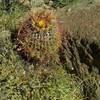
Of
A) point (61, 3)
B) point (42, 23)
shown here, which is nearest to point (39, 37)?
point (42, 23)

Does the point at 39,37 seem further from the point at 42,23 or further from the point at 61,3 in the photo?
the point at 61,3

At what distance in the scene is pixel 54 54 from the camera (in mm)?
5523

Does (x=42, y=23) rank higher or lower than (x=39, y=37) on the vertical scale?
higher

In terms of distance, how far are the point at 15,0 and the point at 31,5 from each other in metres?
0.28

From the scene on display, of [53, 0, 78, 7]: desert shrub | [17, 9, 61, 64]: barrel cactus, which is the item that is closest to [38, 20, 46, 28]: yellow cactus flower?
[17, 9, 61, 64]: barrel cactus

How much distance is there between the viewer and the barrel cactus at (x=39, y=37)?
17.3 feet

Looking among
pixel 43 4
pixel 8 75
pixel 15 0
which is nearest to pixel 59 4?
pixel 43 4

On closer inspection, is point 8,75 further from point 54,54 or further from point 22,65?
point 54,54

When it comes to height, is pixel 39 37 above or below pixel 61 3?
→ below

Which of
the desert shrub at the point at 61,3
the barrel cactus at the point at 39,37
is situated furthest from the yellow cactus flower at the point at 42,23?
the desert shrub at the point at 61,3

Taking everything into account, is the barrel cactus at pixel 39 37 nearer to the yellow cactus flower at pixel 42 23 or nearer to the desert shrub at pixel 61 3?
the yellow cactus flower at pixel 42 23

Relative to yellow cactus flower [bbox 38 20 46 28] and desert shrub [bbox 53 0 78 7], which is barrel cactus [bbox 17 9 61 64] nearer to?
yellow cactus flower [bbox 38 20 46 28]

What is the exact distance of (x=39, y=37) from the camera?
5258mm

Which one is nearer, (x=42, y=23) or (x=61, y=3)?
(x=42, y=23)
